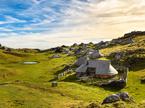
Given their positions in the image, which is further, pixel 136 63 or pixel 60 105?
pixel 136 63

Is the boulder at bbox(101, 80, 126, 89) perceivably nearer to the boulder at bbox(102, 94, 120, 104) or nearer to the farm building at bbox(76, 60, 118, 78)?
the farm building at bbox(76, 60, 118, 78)

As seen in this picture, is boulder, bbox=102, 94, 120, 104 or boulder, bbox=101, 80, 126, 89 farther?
boulder, bbox=101, 80, 126, 89

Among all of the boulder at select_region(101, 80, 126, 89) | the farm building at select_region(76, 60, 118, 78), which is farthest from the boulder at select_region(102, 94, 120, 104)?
the farm building at select_region(76, 60, 118, 78)

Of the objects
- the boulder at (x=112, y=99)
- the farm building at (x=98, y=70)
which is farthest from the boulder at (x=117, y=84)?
the boulder at (x=112, y=99)

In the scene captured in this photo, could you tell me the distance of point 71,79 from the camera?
265ft

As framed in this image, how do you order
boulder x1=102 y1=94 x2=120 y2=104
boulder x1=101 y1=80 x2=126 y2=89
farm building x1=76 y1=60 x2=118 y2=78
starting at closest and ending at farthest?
boulder x1=102 y1=94 x2=120 y2=104 < boulder x1=101 y1=80 x2=126 y2=89 < farm building x1=76 y1=60 x2=118 y2=78

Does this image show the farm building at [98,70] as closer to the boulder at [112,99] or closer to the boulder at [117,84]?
the boulder at [117,84]

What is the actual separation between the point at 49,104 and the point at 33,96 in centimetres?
463

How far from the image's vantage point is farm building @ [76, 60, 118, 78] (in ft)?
264

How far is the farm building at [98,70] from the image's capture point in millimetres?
80331

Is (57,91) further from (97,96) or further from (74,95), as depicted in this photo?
(97,96)

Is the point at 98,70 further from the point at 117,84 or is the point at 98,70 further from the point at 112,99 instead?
the point at 112,99

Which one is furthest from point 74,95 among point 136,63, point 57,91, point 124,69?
point 136,63

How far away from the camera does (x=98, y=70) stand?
81.8 m
